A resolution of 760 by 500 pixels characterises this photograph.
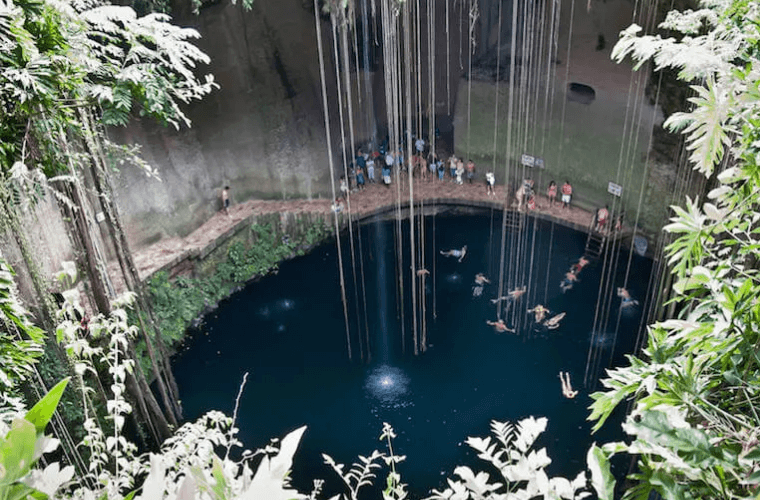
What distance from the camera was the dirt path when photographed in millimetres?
8078

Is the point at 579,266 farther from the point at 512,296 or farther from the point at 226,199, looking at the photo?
the point at 226,199

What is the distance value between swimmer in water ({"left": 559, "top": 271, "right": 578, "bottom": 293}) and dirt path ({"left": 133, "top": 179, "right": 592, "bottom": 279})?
56.7 inches

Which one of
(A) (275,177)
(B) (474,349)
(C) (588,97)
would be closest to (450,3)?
(C) (588,97)

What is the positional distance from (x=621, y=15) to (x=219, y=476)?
27.7 feet

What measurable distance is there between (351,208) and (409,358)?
3.27 metres

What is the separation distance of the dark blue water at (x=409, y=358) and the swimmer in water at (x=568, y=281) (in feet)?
0.25

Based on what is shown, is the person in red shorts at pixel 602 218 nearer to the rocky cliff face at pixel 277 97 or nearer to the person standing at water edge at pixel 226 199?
the rocky cliff face at pixel 277 97

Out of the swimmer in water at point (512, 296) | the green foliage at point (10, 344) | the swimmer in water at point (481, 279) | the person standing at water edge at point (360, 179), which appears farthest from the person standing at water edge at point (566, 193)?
the green foliage at point (10, 344)

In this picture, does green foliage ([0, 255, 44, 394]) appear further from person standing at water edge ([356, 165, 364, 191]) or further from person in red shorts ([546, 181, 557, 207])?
person in red shorts ([546, 181, 557, 207])

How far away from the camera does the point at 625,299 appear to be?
7.39 meters

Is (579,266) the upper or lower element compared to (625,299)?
upper

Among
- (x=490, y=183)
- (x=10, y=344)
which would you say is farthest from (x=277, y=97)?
(x=10, y=344)

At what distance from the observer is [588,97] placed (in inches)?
349

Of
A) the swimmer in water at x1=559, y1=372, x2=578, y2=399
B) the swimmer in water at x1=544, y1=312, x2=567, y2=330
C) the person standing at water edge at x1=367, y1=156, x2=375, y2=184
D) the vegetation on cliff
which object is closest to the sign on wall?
the person standing at water edge at x1=367, y1=156, x2=375, y2=184
